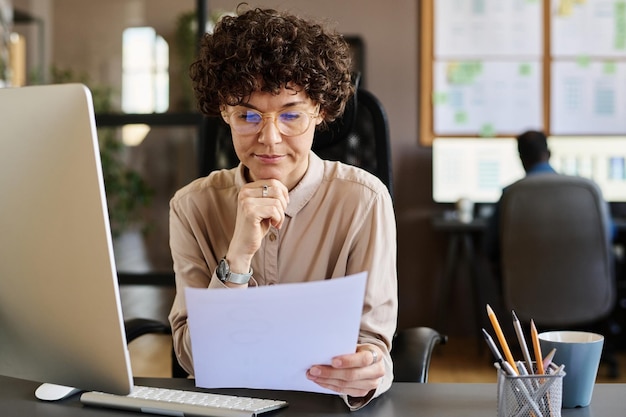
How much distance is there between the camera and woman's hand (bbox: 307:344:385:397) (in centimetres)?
92

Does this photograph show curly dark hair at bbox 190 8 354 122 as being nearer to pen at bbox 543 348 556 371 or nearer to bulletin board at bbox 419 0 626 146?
pen at bbox 543 348 556 371

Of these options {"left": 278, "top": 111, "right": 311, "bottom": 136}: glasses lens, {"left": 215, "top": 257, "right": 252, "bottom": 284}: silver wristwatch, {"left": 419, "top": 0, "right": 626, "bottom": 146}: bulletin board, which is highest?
{"left": 419, "top": 0, "right": 626, "bottom": 146}: bulletin board

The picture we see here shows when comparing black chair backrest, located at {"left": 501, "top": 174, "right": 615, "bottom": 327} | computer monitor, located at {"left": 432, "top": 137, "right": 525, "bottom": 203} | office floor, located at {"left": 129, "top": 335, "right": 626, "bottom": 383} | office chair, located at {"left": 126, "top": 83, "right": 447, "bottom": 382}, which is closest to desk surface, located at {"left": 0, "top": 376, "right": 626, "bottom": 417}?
office chair, located at {"left": 126, "top": 83, "right": 447, "bottom": 382}

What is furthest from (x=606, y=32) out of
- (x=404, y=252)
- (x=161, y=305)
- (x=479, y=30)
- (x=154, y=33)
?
(x=161, y=305)

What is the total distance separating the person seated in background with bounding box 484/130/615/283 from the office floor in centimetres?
54

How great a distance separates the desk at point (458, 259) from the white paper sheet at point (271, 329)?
331 centimetres

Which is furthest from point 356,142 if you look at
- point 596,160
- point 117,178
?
point 596,160

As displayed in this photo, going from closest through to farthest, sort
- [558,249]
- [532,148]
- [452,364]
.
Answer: [558,249], [532,148], [452,364]

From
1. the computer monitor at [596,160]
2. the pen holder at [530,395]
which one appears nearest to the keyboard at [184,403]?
the pen holder at [530,395]

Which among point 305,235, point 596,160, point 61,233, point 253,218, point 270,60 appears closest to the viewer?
point 61,233

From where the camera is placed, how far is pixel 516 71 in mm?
4648

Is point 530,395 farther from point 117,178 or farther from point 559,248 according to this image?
point 117,178

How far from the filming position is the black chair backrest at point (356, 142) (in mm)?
1659

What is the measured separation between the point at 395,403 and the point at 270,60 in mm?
550
